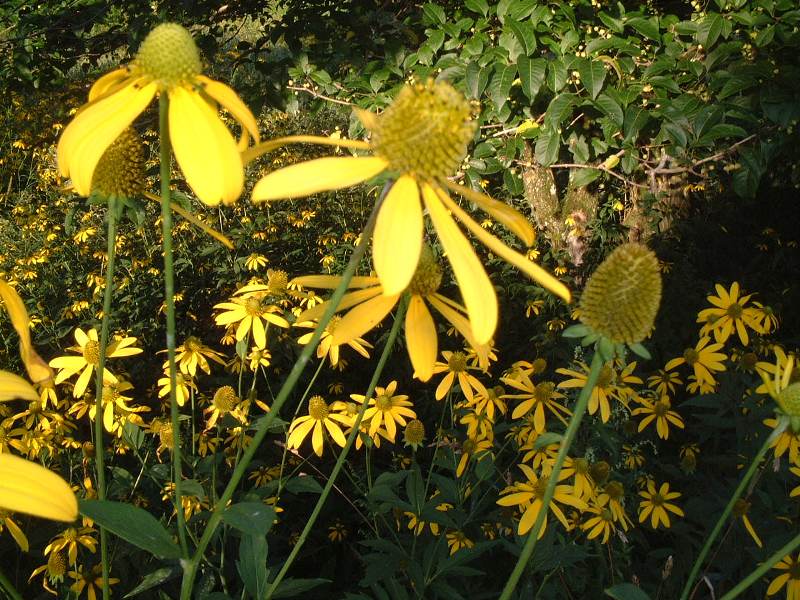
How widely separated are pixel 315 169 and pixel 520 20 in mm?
2575

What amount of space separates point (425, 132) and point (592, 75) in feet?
7.18

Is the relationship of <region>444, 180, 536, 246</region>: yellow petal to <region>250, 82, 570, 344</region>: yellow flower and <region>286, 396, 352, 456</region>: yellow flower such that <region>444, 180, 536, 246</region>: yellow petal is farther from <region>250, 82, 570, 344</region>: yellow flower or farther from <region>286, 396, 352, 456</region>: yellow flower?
<region>286, 396, 352, 456</region>: yellow flower

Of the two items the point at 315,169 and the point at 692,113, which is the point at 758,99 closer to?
the point at 692,113

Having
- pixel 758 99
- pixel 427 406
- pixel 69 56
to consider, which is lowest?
pixel 427 406

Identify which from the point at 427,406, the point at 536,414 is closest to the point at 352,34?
the point at 427,406

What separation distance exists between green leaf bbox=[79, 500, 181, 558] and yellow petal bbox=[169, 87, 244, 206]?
456 mm

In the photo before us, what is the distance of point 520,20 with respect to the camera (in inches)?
117

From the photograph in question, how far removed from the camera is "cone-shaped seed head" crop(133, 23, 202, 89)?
0.88m

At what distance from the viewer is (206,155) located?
30.4 inches

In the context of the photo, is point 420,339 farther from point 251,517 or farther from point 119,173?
point 119,173

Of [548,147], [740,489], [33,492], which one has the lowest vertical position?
[740,489]

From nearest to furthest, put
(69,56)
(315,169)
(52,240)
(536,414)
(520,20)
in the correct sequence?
1. (315,169)
2. (536,414)
3. (520,20)
4. (69,56)
5. (52,240)

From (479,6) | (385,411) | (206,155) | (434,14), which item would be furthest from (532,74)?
(206,155)

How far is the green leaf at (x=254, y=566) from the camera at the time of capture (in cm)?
117
